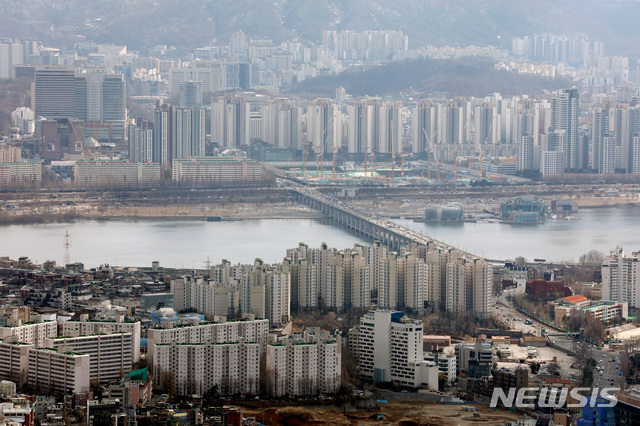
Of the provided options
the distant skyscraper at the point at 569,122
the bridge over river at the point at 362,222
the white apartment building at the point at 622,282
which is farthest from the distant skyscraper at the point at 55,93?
the white apartment building at the point at 622,282

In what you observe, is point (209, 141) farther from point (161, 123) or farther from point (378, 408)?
point (378, 408)

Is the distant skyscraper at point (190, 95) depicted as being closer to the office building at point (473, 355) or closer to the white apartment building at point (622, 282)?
the white apartment building at point (622, 282)

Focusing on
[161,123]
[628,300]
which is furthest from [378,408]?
[161,123]

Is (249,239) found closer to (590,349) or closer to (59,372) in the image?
(590,349)

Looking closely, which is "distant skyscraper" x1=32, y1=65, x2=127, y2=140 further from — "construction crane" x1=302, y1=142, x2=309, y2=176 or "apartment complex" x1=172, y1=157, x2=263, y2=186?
"apartment complex" x1=172, y1=157, x2=263, y2=186

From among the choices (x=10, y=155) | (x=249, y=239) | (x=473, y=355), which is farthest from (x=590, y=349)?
(x=10, y=155)

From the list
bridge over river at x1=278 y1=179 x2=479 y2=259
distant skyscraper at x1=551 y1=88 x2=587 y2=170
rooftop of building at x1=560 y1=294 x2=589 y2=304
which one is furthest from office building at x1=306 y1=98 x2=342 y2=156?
→ rooftop of building at x1=560 y1=294 x2=589 y2=304

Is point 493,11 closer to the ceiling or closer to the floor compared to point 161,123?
closer to the ceiling
